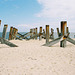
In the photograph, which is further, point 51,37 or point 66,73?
point 51,37

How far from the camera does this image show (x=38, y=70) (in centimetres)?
357

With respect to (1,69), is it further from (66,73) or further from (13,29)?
(13,29)

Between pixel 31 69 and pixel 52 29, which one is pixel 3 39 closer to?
pixel 31 69

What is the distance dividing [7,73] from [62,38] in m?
5.52

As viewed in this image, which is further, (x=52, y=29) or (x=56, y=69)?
(x=52, y=29)

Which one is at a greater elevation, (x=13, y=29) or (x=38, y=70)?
(x=13, y=29)

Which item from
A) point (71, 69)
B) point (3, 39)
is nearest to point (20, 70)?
point (71, 69)

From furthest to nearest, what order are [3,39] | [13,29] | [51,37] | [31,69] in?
[51,37] < [13,29] < [3,39] < [31,69]

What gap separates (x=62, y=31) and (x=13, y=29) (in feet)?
41.9

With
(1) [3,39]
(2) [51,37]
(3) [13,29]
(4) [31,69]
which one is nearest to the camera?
(4) [31,69]

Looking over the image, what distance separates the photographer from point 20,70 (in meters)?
3.57

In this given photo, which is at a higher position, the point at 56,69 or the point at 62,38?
the point at 62,38

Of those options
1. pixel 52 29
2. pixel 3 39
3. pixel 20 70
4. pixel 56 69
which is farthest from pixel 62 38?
pixel 52 29

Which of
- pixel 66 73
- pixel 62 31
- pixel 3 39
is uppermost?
pixel 62 31
